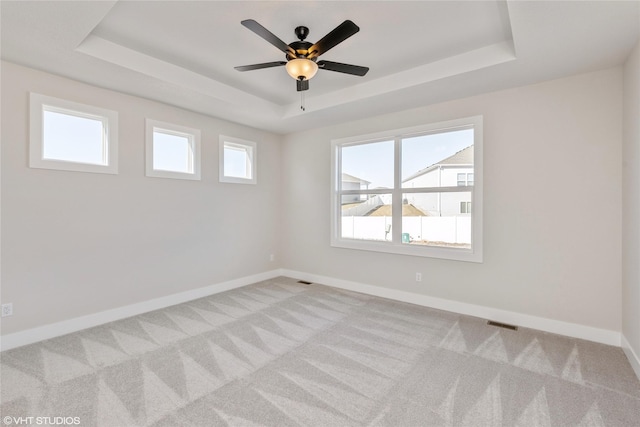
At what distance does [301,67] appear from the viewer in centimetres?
240

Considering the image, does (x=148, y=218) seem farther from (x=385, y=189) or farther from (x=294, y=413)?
(x=385, y=189)

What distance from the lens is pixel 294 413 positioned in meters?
1.87

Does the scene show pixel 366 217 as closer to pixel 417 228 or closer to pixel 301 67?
pixel 417 228

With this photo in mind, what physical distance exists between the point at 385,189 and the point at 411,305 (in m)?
1.70

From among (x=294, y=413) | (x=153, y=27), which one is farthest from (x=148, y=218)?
(x=294, y=413)

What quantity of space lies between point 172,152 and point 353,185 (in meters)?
2.75

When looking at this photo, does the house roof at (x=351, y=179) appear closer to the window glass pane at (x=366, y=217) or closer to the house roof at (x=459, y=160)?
the window glass pane at (x=366, y=217)

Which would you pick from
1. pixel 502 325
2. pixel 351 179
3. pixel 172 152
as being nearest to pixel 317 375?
pixel 502 325

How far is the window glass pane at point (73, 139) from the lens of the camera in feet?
9.84

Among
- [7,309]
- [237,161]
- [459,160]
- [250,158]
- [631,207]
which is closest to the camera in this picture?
[631,207]

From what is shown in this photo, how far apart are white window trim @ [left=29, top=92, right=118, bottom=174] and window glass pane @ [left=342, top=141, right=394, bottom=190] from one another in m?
3.19

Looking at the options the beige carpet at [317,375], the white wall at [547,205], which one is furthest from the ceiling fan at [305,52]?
the beige carpet at [317,375]

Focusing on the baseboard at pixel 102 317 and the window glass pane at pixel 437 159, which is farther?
the window glass pane at pixel 437 159

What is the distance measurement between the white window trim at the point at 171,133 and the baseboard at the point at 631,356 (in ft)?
16.5
